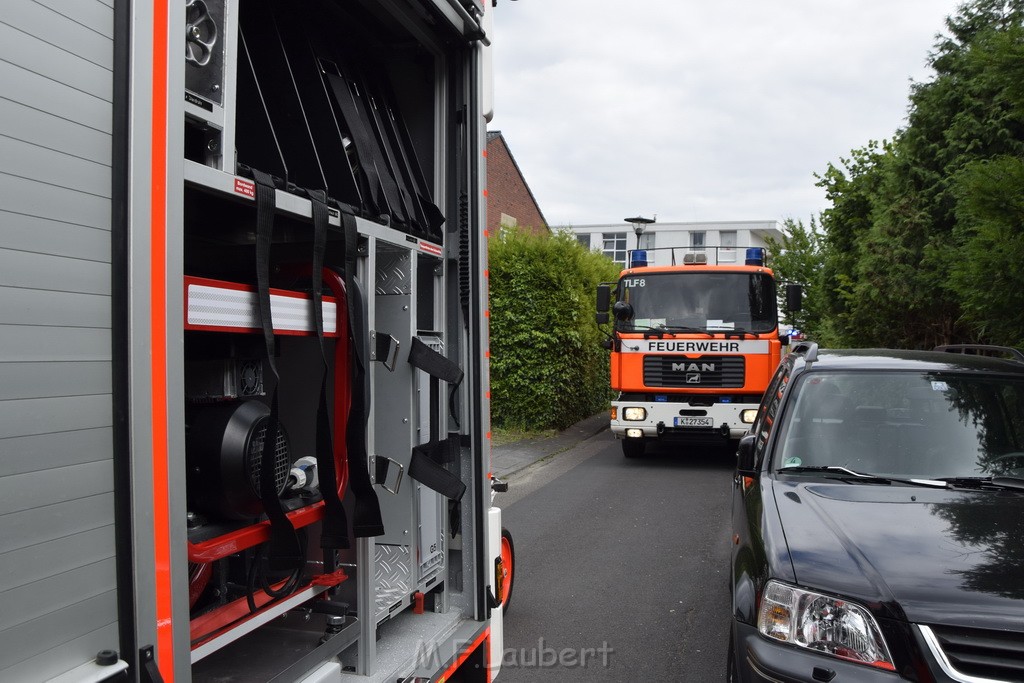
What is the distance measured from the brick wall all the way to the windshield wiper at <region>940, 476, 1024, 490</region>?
21.6 metres

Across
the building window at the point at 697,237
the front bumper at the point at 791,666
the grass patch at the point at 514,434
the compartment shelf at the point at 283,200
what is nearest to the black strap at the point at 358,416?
the compartment shelf at the point at 283,200

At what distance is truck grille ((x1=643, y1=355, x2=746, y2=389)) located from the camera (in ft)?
36.2

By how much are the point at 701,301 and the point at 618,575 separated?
5.81 m

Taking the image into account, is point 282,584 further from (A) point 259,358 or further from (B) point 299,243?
(B) point 299,243

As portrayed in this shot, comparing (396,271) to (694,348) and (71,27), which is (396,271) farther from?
(694,348)

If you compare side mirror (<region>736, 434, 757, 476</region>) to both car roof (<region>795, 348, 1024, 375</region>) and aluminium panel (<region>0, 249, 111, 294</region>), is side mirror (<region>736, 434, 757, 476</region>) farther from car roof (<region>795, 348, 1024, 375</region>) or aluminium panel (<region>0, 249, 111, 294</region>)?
aluminium panel (<region>0, 249, 111, 294</region>)

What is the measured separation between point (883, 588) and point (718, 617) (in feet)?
8.90

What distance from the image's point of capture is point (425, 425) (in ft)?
9.41

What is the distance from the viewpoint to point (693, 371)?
36.7ft

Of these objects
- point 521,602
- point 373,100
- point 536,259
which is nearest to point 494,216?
point 536,259

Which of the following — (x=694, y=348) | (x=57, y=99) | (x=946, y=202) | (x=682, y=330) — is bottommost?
(x=694, y=348)

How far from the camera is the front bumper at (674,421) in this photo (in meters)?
11.0

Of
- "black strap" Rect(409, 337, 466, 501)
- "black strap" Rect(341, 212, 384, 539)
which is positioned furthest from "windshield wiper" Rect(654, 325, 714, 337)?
"black strap" Rect(341, 212, 384, 539)

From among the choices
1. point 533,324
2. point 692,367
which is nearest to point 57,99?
point 692,367
